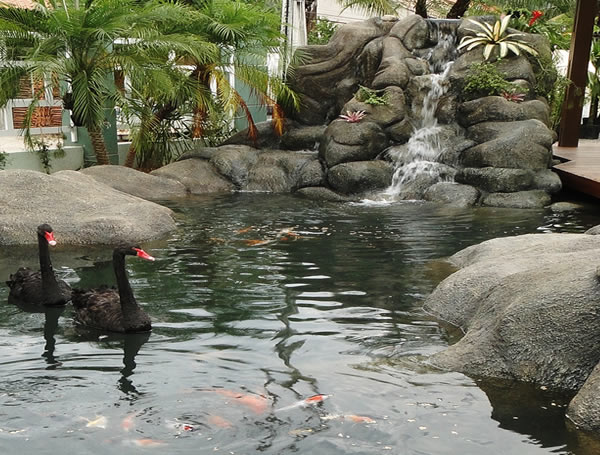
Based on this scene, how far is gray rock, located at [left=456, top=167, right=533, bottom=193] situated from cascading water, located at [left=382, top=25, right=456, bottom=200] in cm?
101

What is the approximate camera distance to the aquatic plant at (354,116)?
17312 mm

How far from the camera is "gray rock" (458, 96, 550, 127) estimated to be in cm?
1678

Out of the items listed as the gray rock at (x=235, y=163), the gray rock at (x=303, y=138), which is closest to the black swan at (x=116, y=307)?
the gray rock at (x=235, y=163)

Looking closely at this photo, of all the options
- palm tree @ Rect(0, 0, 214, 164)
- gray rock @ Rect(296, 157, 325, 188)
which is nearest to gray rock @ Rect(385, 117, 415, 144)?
gray rock @ Rect(296, 157, 325, 188)

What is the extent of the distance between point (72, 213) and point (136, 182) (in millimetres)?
4642

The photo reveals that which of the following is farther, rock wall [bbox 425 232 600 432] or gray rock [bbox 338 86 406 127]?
gray rock [bbox 338 86 406 127]

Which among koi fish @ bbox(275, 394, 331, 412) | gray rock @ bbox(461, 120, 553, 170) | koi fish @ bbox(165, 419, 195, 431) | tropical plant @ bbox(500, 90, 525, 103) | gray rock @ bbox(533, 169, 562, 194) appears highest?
tropical plant @ bbox(500, 90, 525, 103)

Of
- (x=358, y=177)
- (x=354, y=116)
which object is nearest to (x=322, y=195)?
(x=358, y=177)

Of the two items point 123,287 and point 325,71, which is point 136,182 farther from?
point 123,287

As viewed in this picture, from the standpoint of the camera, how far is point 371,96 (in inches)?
699

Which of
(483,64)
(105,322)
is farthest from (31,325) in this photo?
(483,64)

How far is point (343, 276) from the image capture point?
31.0 feet

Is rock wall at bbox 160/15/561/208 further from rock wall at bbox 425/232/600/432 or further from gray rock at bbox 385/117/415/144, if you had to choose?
rock wall at bbox 425/232/600/432

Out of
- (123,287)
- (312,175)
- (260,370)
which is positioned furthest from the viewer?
(312,175)
